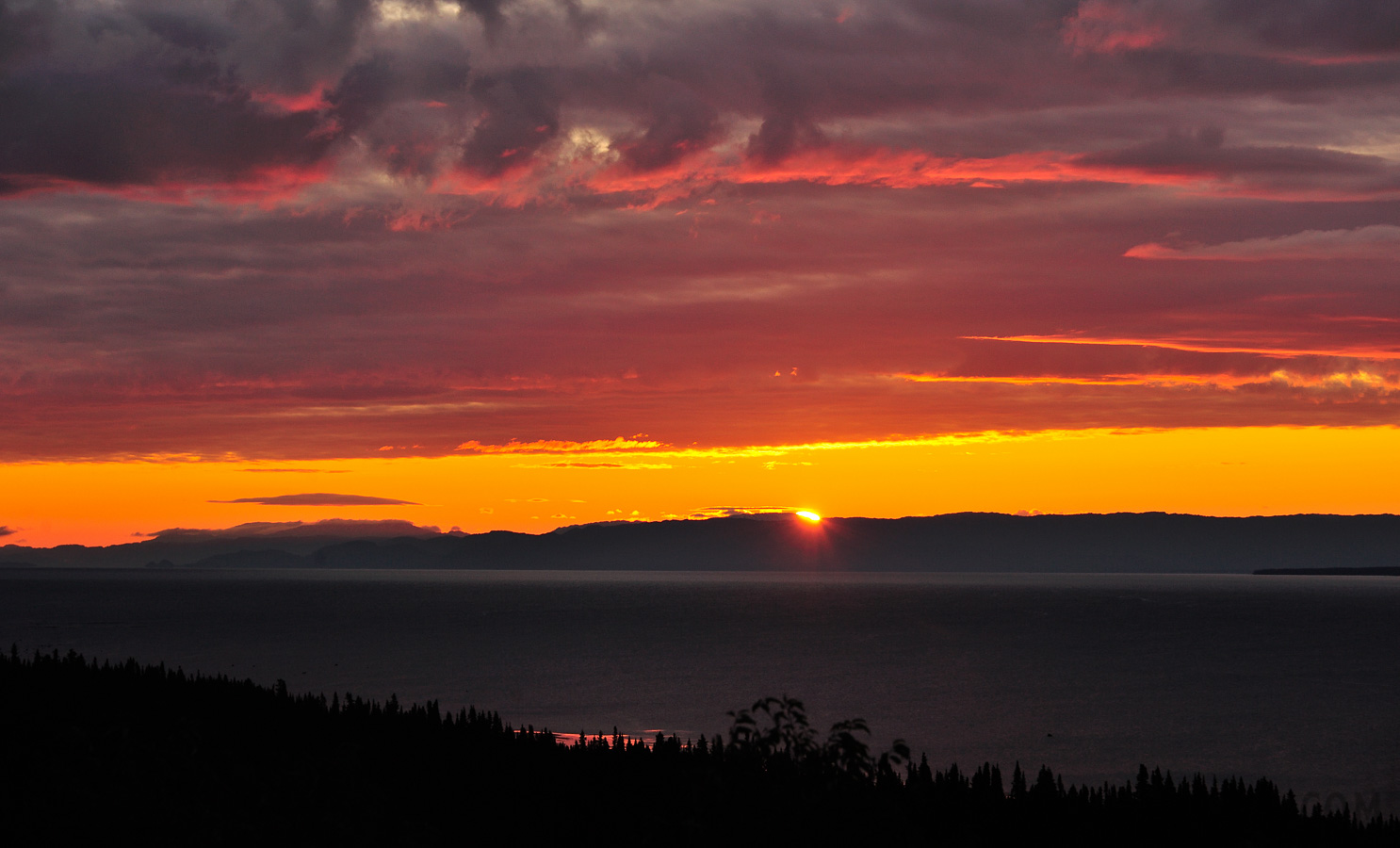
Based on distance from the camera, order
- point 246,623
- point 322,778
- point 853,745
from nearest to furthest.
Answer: point 853,745 → point 322,778 → point 246,623

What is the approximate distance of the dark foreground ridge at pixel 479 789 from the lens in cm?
1762

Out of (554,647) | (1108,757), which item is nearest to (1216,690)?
(1108,757)

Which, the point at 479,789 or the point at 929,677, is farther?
the point at 929,677

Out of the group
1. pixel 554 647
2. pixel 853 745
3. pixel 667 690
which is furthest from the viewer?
pixel 554 647

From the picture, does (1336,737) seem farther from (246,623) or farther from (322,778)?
(246,623)

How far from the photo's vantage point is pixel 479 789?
136 ft

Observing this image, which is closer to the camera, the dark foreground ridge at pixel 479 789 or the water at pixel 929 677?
the dark foreground ridge at pixel 479 789

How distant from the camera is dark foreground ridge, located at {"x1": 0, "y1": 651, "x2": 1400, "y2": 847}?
57.8 feet

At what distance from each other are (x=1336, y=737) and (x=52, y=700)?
78175mm

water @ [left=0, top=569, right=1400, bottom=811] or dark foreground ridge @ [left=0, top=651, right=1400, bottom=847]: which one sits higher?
dark foreground ridge @ [left=0, top=651, right=1400, bottom=847]

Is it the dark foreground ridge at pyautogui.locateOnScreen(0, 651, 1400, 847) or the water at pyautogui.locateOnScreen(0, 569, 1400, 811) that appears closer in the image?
the dark foreground ridge at pyautogui.locateOnScreen(0, 651, 1400, 847)

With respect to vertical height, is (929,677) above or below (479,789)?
below

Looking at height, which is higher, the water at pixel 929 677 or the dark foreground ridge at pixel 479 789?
the dark foreground ridge at pixel 479 789

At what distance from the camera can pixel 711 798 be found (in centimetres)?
1902
